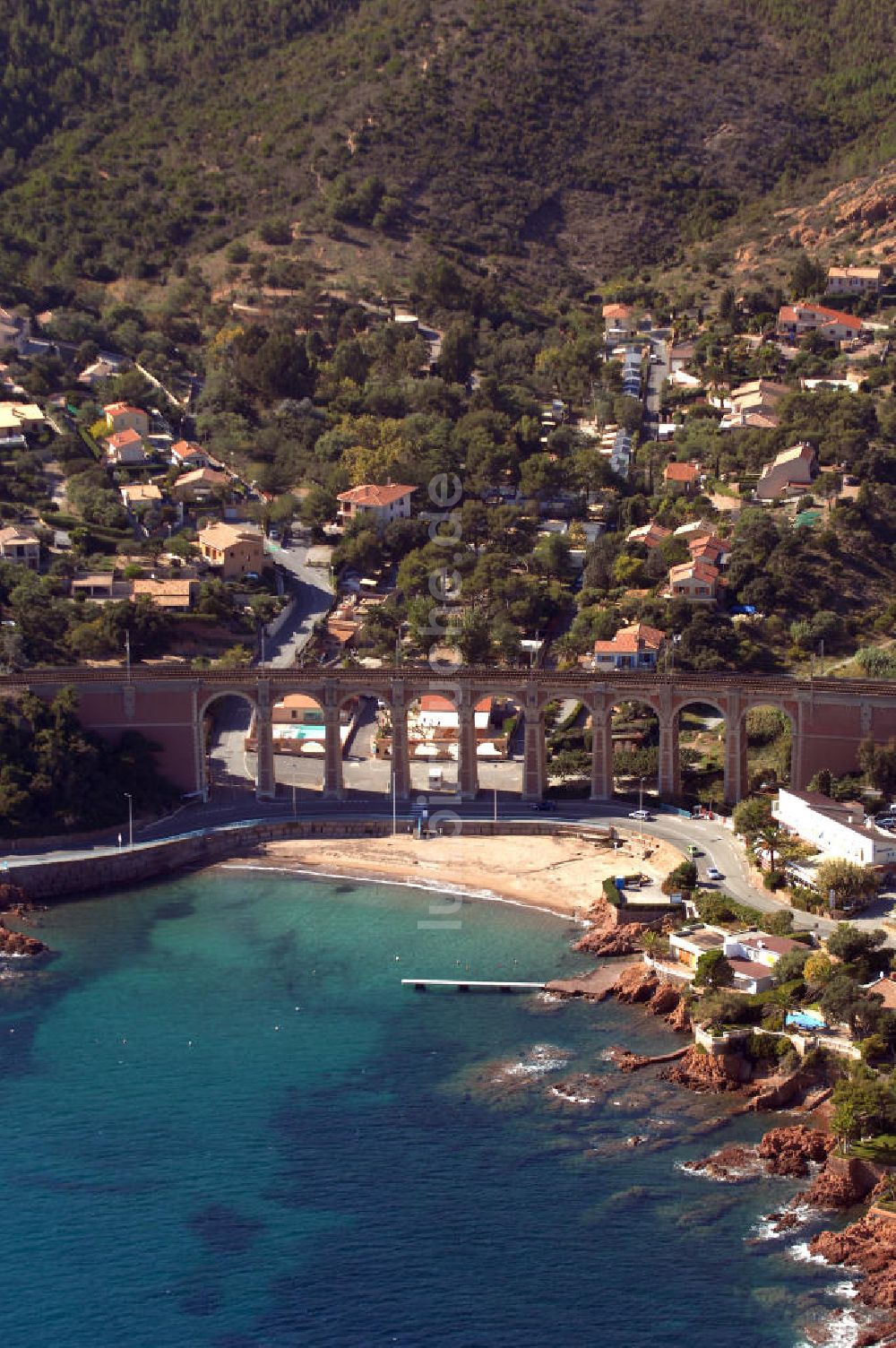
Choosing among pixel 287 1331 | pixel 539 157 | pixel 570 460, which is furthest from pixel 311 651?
pixel 539 157

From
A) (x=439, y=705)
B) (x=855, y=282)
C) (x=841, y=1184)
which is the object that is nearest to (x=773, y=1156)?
(x=841, y=1184)

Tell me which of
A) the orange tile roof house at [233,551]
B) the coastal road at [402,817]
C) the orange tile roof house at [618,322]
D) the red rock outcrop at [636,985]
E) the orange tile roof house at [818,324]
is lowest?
the red rock outcrop at [636,985]

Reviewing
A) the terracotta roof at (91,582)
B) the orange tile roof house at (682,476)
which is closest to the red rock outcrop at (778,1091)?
the terracotta roof at (91,582)

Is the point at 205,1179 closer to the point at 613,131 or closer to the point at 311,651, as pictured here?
the point at 311,651

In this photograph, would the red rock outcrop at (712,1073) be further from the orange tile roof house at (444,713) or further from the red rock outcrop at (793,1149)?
the orange tile roof house at (444,713)

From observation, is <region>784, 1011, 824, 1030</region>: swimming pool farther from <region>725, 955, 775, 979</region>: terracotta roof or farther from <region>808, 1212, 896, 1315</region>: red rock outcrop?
<region>808, 1212, 896, 1315</region>: red rock outcrop

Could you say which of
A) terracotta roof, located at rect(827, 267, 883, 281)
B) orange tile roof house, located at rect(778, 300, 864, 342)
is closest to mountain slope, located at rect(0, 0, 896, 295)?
terracotta roof, located at rect(827, 267, 883, 281)
